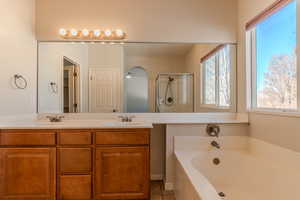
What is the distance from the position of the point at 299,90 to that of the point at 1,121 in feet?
8.94

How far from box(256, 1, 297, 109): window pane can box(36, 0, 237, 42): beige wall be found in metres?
0.54

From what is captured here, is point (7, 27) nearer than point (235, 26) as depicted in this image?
Yes

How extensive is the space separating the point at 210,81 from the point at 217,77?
117mm

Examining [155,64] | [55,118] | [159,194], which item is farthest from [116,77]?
[159,194]

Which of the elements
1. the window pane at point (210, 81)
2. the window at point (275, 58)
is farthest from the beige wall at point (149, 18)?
the window at point (275, 58)

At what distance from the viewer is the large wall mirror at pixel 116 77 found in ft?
A: 8.68

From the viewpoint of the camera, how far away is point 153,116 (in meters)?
2.67

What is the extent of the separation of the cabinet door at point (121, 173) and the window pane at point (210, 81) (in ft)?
4.13

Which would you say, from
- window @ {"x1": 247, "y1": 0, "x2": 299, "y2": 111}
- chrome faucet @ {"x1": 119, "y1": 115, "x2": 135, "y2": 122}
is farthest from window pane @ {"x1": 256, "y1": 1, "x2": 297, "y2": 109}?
chrome faucet @ {"x1": 119, "y1": 115, "x2": 135, "y2": 122}

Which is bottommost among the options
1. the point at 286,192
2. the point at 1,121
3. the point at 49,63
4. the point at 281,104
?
the point at 286,192

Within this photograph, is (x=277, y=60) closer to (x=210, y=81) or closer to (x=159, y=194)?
(x=210, y=81)

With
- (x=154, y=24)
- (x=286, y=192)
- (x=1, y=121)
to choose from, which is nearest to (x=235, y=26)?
(x=154, y=24)

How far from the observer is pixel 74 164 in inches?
78.9

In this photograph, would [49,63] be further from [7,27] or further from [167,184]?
[167,184]
